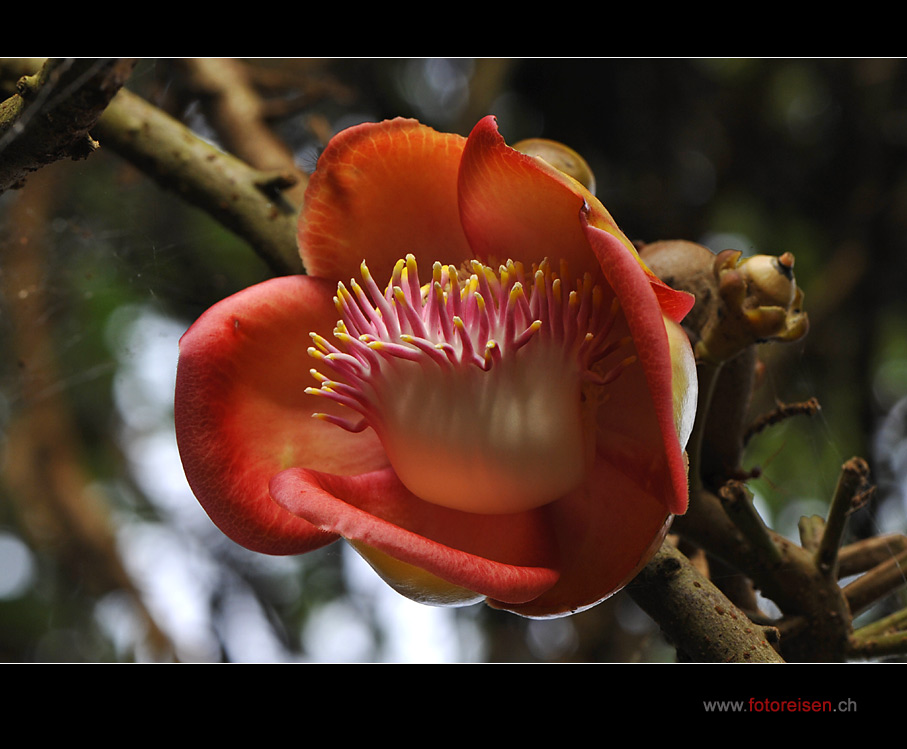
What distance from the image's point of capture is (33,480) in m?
1.02

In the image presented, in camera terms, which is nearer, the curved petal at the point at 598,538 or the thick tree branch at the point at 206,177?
the curved petal at the point at 598,538

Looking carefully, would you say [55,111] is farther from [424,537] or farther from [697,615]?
[697,615]

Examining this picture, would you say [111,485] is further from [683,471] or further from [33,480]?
[683,471]

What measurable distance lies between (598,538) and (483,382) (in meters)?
0.08

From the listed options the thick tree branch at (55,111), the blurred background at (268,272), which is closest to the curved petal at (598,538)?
the blurred background at (268,272)

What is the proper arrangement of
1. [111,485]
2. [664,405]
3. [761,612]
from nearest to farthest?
[664,405] → [761,612] → [111,485]

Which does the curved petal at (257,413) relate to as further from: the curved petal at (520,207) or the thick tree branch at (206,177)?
the thick tree branch at (206,177)

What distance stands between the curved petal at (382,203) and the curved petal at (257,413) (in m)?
0.02

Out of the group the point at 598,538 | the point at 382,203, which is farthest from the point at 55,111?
the point at 598,538

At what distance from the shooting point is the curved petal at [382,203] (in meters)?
0.34

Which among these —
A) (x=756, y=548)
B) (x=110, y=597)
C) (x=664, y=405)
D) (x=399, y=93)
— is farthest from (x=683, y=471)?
(x=110, y=597)

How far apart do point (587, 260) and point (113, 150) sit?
0.40m

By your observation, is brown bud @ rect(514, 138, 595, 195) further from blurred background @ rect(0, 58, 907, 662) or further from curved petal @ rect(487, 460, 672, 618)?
curved petal @ rect(487, 460, 672, 618)

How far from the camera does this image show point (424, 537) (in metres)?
0.30
